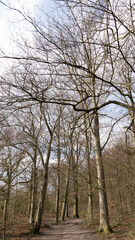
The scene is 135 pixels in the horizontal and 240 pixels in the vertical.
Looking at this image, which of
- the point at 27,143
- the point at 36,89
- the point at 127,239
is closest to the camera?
the point at 36,89

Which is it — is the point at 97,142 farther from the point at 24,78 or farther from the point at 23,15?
the point at 23,15

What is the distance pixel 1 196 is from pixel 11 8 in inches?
317

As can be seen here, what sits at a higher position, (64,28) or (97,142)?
(64,28)

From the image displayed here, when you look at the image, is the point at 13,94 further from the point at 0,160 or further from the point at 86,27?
the point at 0,160

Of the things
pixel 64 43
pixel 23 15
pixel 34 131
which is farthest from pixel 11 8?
pixel 34 131

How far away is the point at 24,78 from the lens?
11.7 ft

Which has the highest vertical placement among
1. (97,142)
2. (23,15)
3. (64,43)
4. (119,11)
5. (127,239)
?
(119,11)

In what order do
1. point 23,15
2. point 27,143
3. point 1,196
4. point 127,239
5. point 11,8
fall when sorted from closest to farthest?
point 11,8
point 23,15
point 127,239
point 1,196
point 27,143

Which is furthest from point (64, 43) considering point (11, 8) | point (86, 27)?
point (11, 8)

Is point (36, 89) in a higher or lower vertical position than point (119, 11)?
lower

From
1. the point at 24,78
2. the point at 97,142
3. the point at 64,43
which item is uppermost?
the point at 64,43

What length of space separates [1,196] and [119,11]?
8696 mm

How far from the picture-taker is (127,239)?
6125mm

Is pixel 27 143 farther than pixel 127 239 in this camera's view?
Yes
